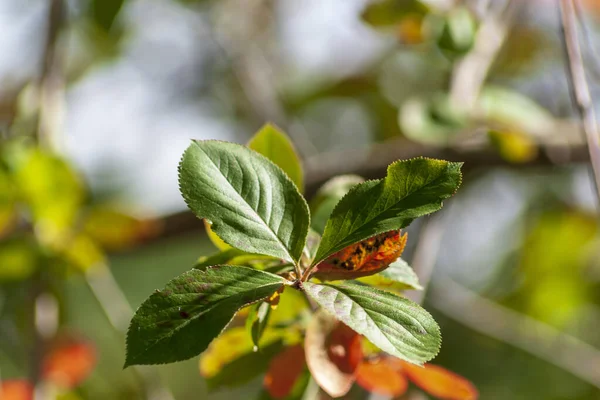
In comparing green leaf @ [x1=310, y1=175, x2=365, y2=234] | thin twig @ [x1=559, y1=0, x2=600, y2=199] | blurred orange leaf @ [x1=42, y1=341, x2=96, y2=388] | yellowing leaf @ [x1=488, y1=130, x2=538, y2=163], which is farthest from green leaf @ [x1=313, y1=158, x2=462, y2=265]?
blurred orange leaf @ [x1=42, y1=341, x2=96, y2=388]

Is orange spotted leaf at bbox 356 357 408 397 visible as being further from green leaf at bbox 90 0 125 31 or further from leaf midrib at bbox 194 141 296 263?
green leaf at bbox 90 0 125 31

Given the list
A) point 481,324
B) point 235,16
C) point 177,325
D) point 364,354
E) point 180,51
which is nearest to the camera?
point 177,325

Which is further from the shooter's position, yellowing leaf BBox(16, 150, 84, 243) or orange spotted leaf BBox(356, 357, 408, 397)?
yellowing leaf BBox(16, 150, 84, 243)

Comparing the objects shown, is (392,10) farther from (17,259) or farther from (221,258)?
(17,259)

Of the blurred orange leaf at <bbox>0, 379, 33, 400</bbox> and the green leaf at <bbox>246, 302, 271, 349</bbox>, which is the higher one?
the green leaf at <bbox>246, 302, 271, 349</bbox>

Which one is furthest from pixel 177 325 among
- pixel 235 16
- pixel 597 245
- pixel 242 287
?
pixel 235 16

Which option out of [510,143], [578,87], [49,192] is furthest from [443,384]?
[49,192]

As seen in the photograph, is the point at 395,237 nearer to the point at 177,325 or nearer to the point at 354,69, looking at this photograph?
the point at 177,325
